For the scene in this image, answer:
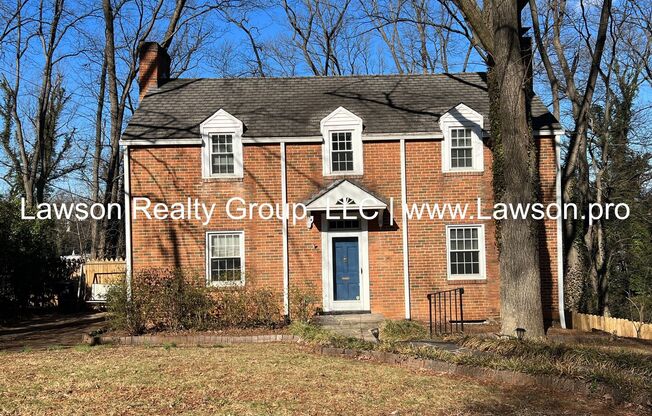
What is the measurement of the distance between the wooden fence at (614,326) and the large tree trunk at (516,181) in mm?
3968

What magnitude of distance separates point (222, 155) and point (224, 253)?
2771 millimetres

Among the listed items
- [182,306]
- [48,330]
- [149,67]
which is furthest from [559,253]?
[48,330]

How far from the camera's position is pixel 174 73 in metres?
37.1

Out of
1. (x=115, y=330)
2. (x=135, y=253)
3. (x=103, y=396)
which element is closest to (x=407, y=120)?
(x=135, y=253)

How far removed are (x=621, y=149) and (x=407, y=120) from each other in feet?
50.1

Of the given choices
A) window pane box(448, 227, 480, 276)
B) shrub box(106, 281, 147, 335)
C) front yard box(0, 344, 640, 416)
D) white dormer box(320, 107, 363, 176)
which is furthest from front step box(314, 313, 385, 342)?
shrub box(106, 281, 147, 335)

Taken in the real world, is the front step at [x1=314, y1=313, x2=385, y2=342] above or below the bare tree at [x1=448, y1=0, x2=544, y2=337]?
below

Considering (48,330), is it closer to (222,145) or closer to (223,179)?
(223,179)

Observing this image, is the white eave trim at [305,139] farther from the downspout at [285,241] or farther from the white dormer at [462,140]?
the downspout at [285,241]

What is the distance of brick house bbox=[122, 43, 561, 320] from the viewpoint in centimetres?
1656

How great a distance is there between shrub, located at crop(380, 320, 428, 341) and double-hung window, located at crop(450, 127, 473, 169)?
5.11 metres

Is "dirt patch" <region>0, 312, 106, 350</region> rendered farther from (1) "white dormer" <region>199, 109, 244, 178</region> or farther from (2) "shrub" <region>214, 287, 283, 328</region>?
(1) "white dormer" <region>199, 109, 244, 178</region>

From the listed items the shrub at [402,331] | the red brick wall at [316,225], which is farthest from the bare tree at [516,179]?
the red brick wall at [316,225]

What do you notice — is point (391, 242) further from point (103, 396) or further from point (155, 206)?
point (103, 396)
